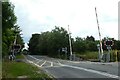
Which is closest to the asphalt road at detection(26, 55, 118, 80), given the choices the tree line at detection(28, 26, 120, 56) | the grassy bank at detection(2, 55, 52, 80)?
the grassy bank at detection(2, 55, 52, 80)

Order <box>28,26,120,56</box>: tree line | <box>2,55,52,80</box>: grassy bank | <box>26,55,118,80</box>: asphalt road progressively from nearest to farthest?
<box>2,55,52,80</box>: grassy bank, <box>26,55,118,80</box>: asphalt road, <box>28,26,120,56</box>: tree line

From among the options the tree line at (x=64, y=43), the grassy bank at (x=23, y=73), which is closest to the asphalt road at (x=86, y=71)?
the grassy bank at (x=23, y=73)

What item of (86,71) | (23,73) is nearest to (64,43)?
(86,71)

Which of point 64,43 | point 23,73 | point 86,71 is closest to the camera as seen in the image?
point 23,73

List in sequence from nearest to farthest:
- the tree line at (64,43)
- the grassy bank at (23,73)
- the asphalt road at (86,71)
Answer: the grassy bank at (23,73) < the asphalt road at (86,71) < the tree line at (64,43)

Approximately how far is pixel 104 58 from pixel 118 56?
2.71 meters

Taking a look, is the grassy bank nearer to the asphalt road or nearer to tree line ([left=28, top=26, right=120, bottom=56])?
the asphalt road

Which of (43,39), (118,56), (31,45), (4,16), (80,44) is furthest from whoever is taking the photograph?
(31,45)

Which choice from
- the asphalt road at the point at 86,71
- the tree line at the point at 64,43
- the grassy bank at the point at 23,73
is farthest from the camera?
the tree line at the point at 64,43

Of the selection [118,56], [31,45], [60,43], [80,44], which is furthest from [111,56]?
[31,45]

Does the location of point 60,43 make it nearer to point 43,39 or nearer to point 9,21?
point 43,39

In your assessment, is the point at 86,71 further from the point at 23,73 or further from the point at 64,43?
the point at 64,43

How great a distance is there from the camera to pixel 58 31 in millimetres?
140250

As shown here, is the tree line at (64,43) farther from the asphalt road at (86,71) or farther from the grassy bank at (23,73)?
the grassy bank at (23,73)
